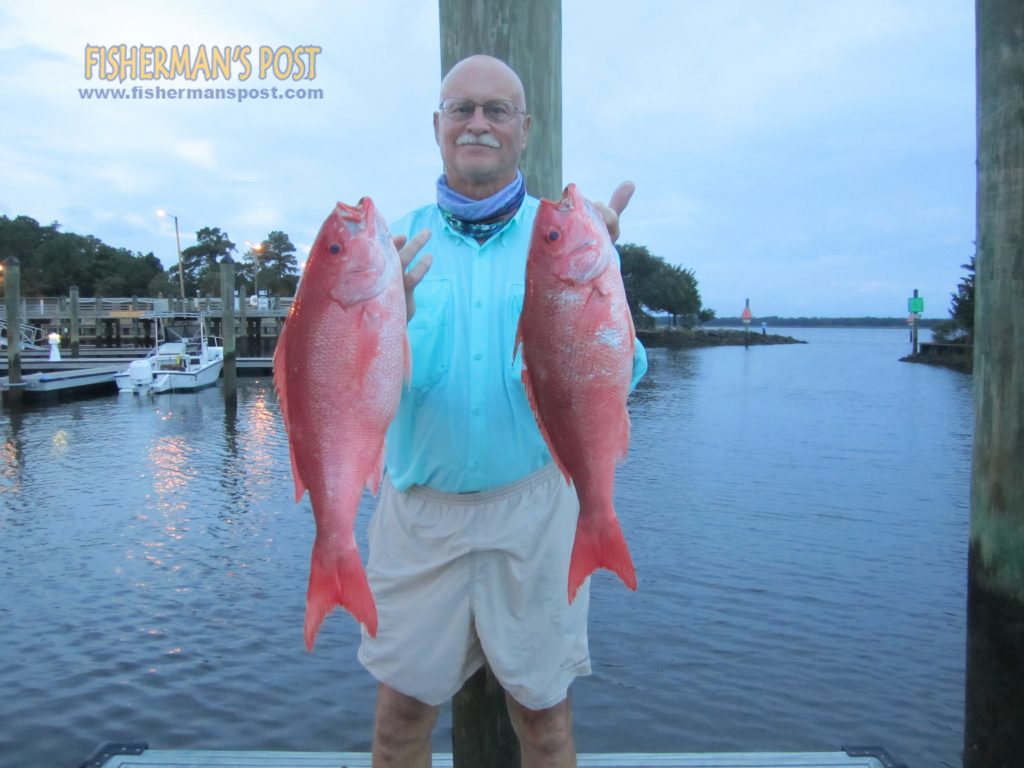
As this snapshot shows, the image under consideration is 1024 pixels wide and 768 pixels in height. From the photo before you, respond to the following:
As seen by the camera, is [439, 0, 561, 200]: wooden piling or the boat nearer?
[439, 0, 561, 200]: wooden piling

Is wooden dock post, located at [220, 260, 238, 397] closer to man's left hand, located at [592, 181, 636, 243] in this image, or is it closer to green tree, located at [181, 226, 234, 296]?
man's left hand, located at [592, 181, 636, 243]

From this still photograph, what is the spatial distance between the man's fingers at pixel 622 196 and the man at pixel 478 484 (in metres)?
0.36

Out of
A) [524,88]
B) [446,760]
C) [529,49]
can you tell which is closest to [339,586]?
[446,760]

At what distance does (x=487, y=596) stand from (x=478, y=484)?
1.34ft

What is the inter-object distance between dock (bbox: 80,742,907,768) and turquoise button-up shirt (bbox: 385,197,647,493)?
5.61 feet

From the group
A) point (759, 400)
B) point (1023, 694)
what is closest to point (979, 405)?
point (1023, 694)

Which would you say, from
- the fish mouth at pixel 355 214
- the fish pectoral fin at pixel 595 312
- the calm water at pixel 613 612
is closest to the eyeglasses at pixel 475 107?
the fish mouth at pixel 355 214

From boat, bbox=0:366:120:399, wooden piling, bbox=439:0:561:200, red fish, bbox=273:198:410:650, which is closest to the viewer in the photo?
red fish, bbox=273:198:410:650

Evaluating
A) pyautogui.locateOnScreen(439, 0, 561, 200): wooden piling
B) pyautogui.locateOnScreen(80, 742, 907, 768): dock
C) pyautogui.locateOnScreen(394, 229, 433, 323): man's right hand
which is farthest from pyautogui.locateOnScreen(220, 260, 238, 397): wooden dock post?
pyautogui.locateOnScreen(394, 229, 433, 323): man's right hand

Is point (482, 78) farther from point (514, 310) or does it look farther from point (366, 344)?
point (366, 344)

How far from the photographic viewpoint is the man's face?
2883 millimetres

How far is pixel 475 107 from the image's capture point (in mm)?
2881

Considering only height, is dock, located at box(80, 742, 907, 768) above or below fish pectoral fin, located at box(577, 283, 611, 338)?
below

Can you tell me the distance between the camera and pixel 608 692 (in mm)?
7266
